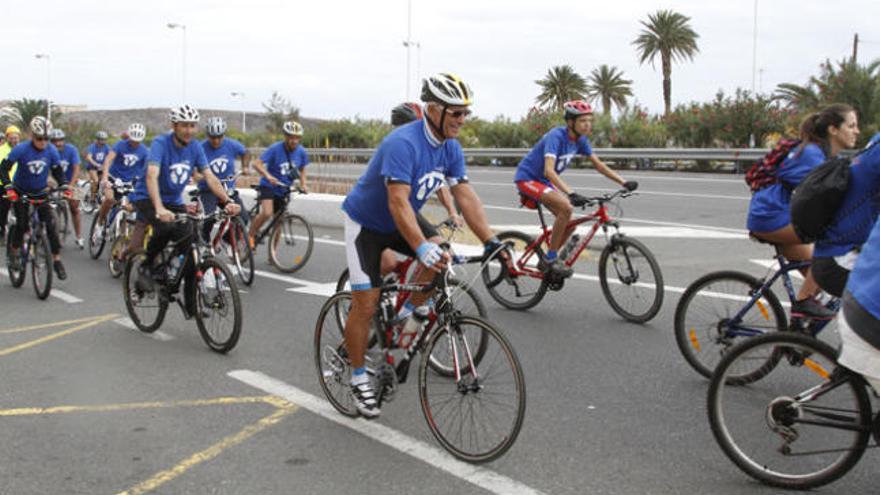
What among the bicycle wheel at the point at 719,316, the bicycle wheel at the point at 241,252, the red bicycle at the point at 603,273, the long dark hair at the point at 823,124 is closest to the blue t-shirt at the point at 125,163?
the bicycle wheel at the point at 241,252

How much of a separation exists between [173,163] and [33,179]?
291 centimetres

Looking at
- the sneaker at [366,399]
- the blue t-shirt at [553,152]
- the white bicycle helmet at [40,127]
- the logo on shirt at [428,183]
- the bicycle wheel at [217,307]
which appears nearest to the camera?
the logo on shirt at [428,183]

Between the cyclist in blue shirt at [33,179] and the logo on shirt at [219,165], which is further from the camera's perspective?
the logo on shirt at [219,165]

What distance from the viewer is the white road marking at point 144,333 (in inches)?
306

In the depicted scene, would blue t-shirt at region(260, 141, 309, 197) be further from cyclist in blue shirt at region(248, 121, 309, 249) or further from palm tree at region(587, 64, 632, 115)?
palm tree at region(587, 64, 632, 115)

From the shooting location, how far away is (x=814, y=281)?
5.11 meters

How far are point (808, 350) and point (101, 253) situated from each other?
1145 cm

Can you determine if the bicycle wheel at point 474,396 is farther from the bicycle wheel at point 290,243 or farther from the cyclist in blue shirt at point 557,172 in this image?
the bicycle wheel at point 290,243

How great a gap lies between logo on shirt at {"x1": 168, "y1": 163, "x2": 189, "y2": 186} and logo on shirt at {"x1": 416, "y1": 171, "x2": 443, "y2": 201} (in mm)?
4200

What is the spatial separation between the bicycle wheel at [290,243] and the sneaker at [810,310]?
23.4ft

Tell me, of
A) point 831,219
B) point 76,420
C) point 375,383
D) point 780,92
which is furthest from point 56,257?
point 780,92

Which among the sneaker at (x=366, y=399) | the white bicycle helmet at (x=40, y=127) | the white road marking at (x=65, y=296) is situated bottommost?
the white road marking at (x=65, y=296)

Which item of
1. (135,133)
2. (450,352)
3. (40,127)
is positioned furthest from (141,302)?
(135,133)

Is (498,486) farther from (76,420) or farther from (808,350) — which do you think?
(76,420)
